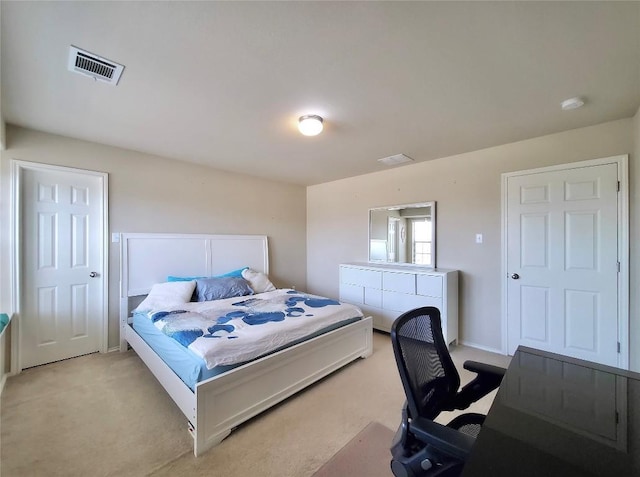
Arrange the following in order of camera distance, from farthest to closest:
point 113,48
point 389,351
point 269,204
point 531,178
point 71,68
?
point 269,204 → point 389,351 → point 531,178 → point 71,68 → point 113,48

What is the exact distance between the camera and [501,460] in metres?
0.71

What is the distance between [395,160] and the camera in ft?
11.9

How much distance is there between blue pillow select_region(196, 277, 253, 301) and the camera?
3.24 metres

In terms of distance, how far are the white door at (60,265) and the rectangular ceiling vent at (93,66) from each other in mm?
1681

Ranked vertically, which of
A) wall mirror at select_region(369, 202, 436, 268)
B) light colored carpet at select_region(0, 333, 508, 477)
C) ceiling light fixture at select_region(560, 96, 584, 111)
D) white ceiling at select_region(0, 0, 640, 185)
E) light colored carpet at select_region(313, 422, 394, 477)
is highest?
white ceiling at select_region(0, 0, 640, 185)

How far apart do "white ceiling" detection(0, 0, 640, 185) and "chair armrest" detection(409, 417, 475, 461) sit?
5.82 feet

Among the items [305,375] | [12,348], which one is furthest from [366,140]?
[12,348]

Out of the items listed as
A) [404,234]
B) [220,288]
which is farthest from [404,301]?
[220,288]

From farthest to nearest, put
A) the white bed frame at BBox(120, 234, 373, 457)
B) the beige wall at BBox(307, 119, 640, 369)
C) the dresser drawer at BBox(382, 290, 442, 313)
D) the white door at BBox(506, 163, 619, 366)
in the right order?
the dresser drawer at BBox(382, 290, 442, 313) → the beige wall at BBox(307, 119, 640, 369) → the white door at BBox(506, 163, 619, 366) → the white bed frame at BBox(120, 234, 373, 457)

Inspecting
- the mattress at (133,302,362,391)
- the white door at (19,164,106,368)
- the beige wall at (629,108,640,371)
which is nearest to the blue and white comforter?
the mattress at (133,302,362,391)

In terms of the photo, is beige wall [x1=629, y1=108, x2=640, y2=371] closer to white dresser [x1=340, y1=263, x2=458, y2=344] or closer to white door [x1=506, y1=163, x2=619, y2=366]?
white door [x1=506, y1=163, x2=619, y2=366]

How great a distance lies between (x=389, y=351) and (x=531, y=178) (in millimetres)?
2457

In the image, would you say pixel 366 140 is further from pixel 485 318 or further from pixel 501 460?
pixel 501 460

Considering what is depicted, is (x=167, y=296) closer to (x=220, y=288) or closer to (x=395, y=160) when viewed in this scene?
(x=220, y=288)
